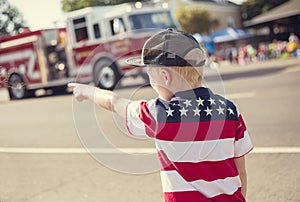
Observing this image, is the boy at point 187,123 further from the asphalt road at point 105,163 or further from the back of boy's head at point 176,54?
the asphalt road at point 105,163

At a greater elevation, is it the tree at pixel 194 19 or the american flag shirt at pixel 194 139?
the american flag shirt at pixel 194 139

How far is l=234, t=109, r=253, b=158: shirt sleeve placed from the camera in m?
1.88

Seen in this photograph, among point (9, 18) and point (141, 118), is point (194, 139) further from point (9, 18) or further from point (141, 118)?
point (9, 18)

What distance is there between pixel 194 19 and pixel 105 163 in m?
44.2

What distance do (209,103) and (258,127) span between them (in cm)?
544

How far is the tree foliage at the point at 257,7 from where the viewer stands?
5262 centimetres

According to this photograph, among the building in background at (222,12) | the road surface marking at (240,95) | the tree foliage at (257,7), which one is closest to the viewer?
the road surface marking at (240,95)

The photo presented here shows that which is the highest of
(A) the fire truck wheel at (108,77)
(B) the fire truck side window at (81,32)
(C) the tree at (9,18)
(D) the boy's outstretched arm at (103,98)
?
(C) the tree at (9,18)

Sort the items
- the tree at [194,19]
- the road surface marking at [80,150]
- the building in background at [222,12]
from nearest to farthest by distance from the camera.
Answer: the road surface marking at [80,150]
the tree at [194,19]
the building in background at [222,12]

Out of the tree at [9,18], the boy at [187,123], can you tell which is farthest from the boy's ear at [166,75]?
the tree at [9,18]

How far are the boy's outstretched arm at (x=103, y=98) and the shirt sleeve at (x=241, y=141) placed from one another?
0.50 meters

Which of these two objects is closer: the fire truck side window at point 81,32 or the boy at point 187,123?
the boy at point 187,123

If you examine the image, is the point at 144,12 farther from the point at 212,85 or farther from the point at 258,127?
the point at 212,85

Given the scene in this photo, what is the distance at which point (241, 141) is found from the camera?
1895mm
